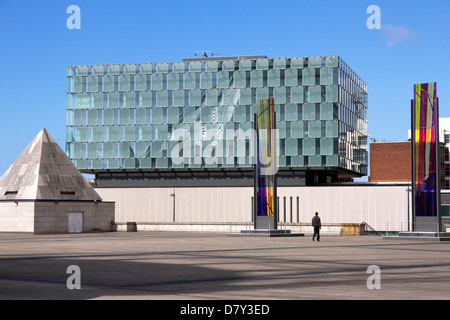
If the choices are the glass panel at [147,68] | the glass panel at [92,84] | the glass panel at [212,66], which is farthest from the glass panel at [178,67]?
the glass panel at [92,84]

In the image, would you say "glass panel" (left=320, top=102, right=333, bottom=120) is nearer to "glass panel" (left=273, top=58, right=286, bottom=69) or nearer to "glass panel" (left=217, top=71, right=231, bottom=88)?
"glass panel" (left=273, top=58, right=286, bottom=69)

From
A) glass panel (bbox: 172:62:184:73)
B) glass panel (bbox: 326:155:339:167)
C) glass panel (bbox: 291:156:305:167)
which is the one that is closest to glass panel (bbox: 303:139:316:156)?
glass panel (bbox: 291:156:305:167)

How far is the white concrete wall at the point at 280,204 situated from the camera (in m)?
89.8

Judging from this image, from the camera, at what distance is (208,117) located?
9556 cm

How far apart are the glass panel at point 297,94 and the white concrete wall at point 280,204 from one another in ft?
38.3

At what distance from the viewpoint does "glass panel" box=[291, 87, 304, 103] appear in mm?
93625

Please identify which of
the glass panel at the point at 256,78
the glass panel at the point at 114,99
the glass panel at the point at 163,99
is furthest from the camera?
the glass panel at the point at 114,99

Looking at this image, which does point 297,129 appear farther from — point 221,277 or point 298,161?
point 221,277

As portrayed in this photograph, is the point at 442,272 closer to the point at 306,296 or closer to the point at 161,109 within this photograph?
the point at 306,296

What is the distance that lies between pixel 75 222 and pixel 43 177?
15.3 ft

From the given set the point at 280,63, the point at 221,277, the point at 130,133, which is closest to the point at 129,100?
the point at 130,133

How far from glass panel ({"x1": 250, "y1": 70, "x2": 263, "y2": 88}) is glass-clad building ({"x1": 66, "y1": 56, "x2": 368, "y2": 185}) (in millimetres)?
133

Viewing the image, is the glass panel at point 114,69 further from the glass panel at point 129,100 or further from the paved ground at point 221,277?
the paved ground at point 221,277
